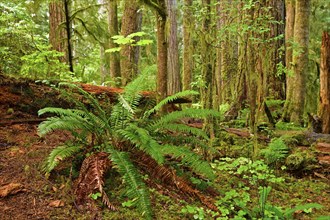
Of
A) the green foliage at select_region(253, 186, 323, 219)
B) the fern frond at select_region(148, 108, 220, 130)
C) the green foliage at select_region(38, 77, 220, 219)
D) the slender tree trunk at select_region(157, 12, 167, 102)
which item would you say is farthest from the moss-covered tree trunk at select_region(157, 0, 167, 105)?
the green foliage at select_region(253, 186, 323, 219)

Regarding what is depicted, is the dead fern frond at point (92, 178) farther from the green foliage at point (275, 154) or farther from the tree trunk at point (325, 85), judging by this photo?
the tree trunk at point (325, 85)

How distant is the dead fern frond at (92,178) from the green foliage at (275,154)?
2.49m

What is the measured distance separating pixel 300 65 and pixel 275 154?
424cm

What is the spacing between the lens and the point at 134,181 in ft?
9.62

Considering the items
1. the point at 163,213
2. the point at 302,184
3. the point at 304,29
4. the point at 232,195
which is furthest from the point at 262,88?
the point at 304,29

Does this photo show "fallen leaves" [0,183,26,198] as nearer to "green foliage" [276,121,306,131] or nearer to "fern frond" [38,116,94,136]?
"fern frond" [38,116,94,136]

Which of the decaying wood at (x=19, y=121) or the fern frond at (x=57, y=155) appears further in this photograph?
the decaying wood at (x=19, y=121)

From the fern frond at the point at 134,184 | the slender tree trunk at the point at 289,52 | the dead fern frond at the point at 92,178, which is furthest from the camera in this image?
the slender tree trunk at the point at 289,52

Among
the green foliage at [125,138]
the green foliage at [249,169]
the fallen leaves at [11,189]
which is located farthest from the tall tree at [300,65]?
the fallen leaves at [11,189]

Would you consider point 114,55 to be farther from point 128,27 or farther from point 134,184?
point 134,184

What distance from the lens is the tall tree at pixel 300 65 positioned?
7762 millimetres

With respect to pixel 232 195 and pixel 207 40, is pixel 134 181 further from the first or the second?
pixel 207 40

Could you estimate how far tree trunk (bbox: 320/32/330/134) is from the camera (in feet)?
19.4

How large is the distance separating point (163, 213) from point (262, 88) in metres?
2.65
